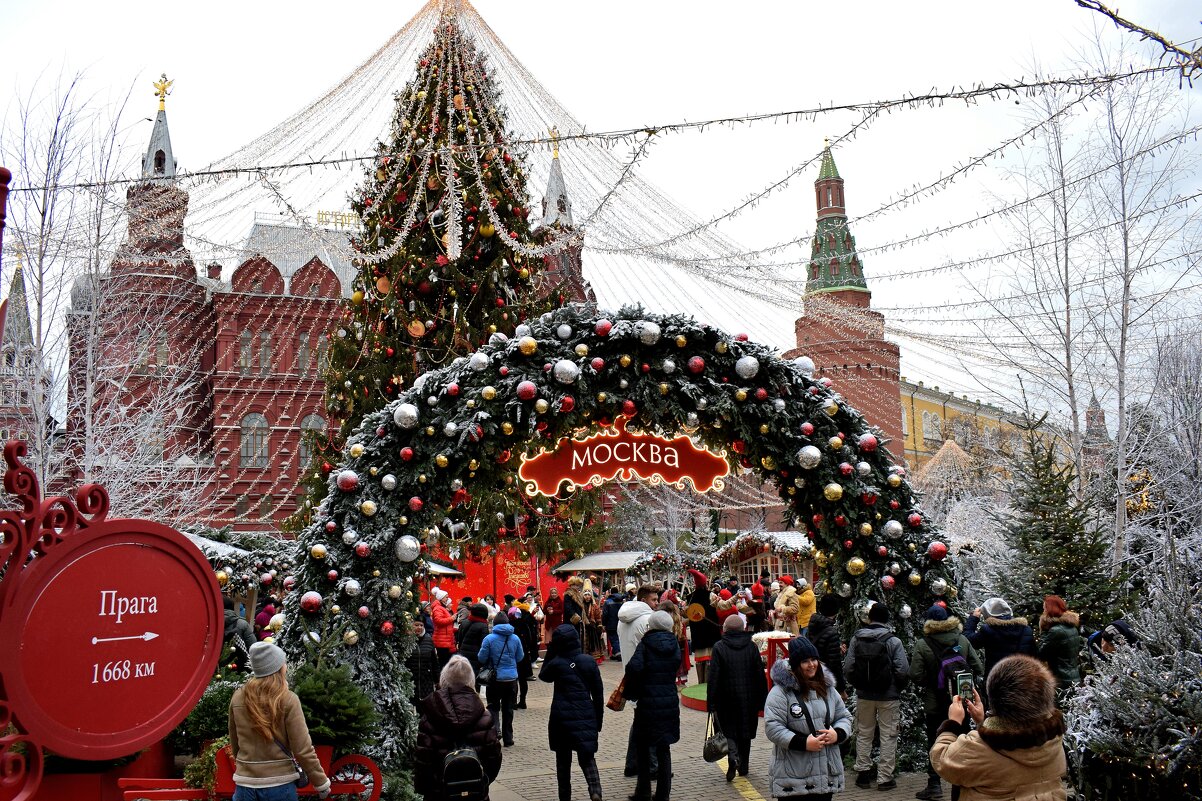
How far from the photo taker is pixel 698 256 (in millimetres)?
9320

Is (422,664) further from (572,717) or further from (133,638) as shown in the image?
(133,638)

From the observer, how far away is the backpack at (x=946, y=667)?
750cm

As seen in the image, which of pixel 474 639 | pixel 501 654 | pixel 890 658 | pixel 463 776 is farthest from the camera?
pixel 474 639

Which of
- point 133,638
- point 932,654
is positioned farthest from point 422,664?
point 133,638

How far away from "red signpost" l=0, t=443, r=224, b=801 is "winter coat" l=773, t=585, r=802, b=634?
1001 centimetres

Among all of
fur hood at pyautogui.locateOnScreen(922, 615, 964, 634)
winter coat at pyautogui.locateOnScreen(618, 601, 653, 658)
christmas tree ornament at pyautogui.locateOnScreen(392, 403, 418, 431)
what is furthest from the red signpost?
winter coat at pyautogui.locateOnScreen(618, 601, 653, 658)

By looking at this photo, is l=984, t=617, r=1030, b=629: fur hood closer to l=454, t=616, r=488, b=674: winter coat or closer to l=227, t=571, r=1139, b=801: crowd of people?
l=227, t=571, r=1139, b=801: crowd of people

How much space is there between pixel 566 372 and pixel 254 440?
1494 inches

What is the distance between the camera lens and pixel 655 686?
7500 millimetres

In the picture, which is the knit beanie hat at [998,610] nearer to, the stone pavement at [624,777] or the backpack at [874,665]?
the backpack at [874,665]

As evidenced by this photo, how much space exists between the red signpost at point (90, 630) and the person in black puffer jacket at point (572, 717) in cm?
359

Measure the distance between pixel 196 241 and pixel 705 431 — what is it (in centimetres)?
596

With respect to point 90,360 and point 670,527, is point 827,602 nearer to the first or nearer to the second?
point 90,360

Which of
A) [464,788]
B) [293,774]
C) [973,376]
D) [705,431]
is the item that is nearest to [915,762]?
[705,431]
